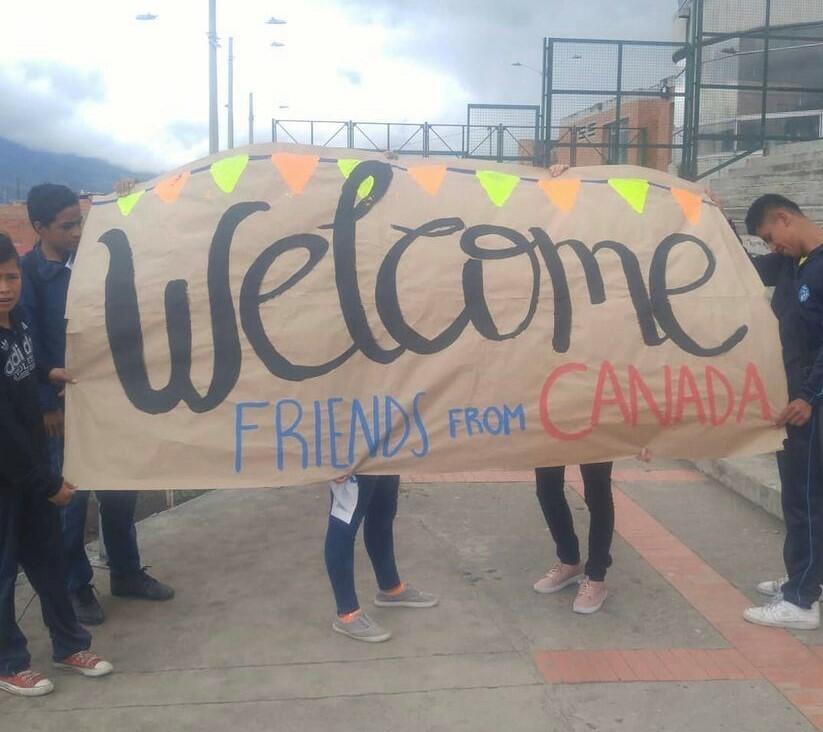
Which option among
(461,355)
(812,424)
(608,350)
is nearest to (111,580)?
(461,355)

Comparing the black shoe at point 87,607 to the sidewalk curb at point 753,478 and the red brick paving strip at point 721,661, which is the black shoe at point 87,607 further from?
the sidewalk curb at point 753,478

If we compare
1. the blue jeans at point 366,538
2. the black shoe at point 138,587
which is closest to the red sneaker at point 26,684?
the black shoe at point 138,587

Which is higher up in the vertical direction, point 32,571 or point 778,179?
point 778,179

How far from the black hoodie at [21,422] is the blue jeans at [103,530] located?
38cm

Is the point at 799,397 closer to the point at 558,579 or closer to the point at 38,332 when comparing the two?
the point at 558,579

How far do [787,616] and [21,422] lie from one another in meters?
3.15

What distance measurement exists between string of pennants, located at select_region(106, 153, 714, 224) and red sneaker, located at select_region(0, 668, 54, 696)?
5.75 ft

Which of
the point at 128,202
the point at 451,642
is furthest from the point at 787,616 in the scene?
the point at 128,202

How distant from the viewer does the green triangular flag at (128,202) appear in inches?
136

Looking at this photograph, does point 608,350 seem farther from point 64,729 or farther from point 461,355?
point 64,729

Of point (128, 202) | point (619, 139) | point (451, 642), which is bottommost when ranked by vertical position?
point (451, 642)

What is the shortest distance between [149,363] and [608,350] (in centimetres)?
175

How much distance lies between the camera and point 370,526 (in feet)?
12.7

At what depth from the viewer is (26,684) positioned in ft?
10.5
